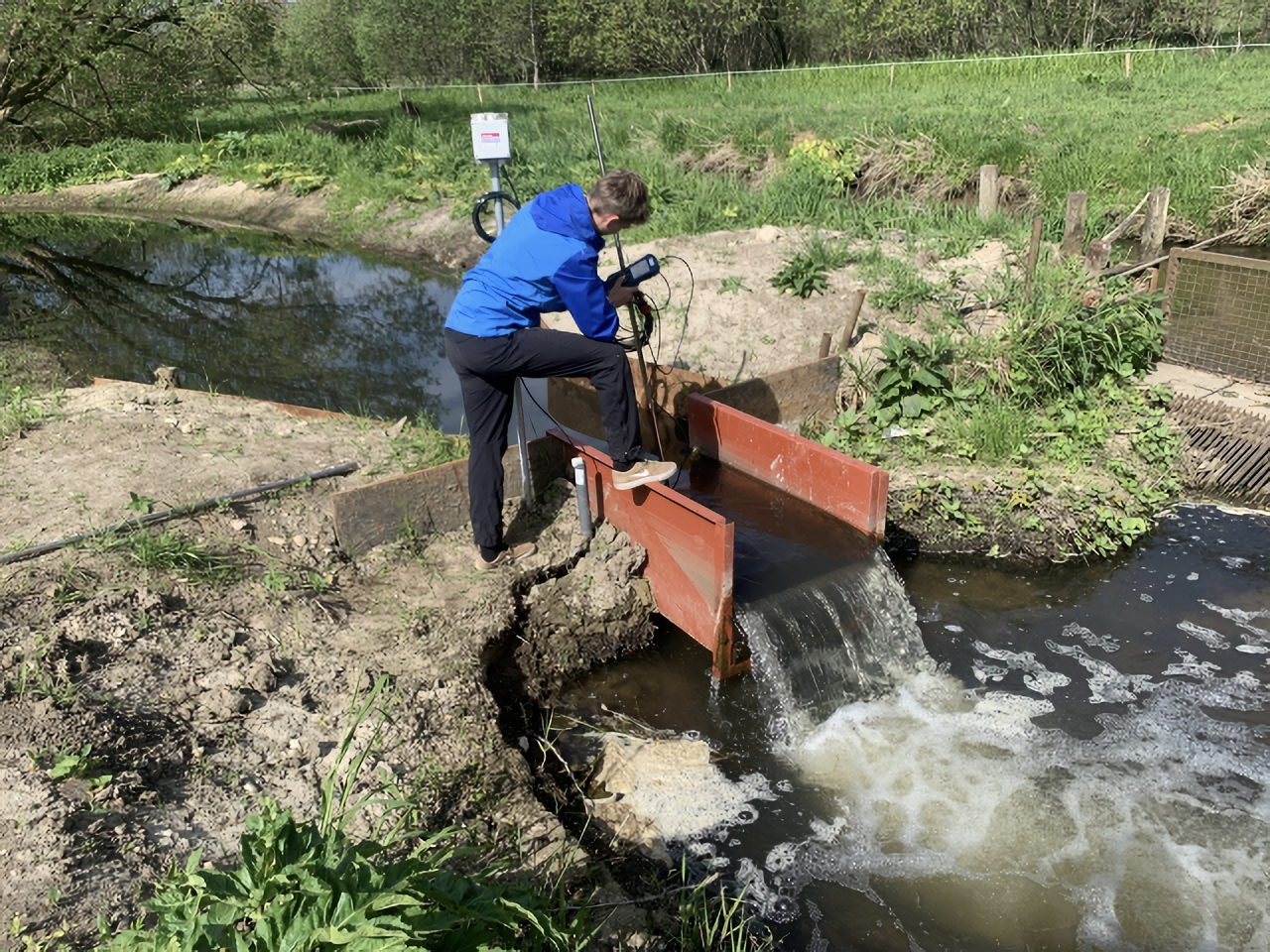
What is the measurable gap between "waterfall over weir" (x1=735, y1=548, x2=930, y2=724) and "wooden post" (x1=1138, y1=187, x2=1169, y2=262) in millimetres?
5520

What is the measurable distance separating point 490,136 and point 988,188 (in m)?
7.57

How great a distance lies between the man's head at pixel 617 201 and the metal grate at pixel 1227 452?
446 centimetres

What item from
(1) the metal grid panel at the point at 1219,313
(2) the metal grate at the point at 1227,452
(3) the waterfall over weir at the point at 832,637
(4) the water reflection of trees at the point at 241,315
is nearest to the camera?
(3) the waterfall over weir at the point at 832,637

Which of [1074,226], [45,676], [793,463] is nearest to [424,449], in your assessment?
[793,463]

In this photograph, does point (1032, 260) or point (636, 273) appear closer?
point (636, 273)

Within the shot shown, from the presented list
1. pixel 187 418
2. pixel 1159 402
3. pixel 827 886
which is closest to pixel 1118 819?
pixel 827 886

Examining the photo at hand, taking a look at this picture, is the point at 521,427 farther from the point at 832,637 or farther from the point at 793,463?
the point at 832,637

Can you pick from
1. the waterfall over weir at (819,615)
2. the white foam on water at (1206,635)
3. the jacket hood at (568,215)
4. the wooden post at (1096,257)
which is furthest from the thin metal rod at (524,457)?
the wooden post at (1096,257)

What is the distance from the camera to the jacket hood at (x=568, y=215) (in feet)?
13.5

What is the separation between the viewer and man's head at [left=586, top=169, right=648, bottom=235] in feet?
13.4

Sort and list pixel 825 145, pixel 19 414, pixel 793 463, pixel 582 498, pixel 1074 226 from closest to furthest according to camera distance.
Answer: pixel 582 498
pixel 793 463
pixel 19 414
pixel 1074 226
pixel 825 145

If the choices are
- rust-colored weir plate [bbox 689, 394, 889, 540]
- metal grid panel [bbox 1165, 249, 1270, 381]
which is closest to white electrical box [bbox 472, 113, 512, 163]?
rust-colored weir plate [bbox 689, 394, 889, 540]

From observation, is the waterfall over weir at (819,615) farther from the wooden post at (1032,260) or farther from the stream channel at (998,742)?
the wooden post at (1032,260)

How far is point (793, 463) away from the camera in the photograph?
5.33m
